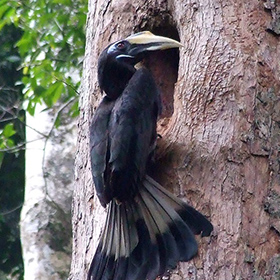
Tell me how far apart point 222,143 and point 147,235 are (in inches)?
19.6

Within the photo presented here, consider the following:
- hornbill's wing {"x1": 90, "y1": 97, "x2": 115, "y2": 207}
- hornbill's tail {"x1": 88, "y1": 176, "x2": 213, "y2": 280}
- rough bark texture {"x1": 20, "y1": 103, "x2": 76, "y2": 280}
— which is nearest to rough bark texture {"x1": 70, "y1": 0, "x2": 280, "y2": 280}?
hornbill's tail {"x1": 88, "y1": 176, "x2": 213, "y2": 280}

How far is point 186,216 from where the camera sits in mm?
2668

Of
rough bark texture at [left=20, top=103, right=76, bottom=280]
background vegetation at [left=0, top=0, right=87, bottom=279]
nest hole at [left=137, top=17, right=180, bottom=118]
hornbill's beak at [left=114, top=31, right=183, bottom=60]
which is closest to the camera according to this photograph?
hornbill's beak at [left=114, top=31, right=183, bottom=60]

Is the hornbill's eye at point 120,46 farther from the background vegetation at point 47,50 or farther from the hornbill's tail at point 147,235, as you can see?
the background vegetation at point 47,50

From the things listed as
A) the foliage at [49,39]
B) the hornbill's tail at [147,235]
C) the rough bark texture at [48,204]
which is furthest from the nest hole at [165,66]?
the foliage at [49,39]

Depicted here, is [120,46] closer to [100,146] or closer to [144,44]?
[144,44]

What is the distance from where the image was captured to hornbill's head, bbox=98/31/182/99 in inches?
125

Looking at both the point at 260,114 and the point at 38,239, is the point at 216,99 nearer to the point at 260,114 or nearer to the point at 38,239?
the point at 260,114

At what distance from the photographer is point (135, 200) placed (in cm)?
287

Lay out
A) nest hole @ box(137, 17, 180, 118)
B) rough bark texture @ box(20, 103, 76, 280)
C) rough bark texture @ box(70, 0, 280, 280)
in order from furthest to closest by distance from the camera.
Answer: rough bark texture @ box(20, 103, 76, 280) < nest hole @ box(137, 17, 180, 118) < rough bark texture @ box(70, 0, 280, 280)

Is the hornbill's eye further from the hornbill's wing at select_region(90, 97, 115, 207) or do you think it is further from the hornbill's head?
the hornbill's wing at select_region(90, 97, 115, 207)

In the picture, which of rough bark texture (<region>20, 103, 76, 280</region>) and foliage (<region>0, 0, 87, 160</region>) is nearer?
rough bark texture (<region>20, 103, 76, 280</region>)

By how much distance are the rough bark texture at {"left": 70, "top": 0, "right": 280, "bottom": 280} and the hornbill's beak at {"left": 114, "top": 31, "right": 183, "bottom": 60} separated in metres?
0.09

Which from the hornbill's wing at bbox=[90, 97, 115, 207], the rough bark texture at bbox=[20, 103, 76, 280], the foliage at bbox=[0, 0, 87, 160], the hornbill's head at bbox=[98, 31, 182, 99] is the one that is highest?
the foliage at bbox=[0, 0, 87, 160]
